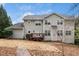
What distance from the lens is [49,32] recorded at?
1898 cm

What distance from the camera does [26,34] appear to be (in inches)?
748

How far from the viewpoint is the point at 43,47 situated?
62.3 feet

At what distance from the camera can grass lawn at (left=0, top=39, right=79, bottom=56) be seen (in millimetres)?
18938

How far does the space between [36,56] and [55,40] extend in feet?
0.94

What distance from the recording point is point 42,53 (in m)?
19.0

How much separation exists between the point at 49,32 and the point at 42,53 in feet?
0.81

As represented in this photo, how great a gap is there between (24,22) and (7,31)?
21cm

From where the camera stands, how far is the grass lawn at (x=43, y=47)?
1894cm

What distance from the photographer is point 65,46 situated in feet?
62.3

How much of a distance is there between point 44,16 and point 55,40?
0.30 meters

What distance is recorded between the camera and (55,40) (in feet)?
62.3

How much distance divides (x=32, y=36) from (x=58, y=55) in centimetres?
37

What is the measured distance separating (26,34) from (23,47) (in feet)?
0.51

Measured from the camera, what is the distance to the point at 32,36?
19.0 metres
